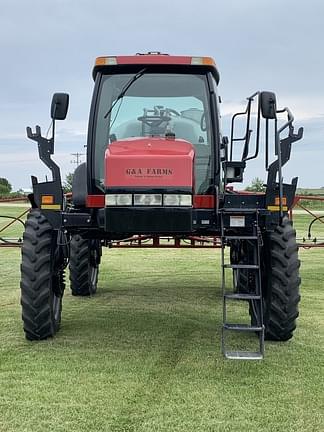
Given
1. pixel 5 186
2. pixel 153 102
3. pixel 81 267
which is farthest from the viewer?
pixel 5 186

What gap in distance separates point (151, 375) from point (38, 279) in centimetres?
167

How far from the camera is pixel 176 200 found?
19.4 feet

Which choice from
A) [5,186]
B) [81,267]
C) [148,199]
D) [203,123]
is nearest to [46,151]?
[148,199]

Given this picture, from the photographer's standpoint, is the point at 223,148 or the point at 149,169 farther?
the point at 223,148

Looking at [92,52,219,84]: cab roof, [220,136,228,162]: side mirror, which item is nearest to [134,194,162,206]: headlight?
[220,136,228,162]: side mirror

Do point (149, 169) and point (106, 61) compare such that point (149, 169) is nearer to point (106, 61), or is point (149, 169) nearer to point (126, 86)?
point (126, 86)

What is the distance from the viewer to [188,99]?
6.79m

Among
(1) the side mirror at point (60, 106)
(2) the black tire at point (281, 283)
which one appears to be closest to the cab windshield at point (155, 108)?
(1) the side mirror at point (60, 106)

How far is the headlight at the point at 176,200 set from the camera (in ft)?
19.4

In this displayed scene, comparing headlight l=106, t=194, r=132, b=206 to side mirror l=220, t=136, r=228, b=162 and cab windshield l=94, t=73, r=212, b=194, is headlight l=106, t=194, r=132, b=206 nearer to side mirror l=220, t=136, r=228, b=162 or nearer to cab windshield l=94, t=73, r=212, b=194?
cab windshield l=94, t=73, r=212, b=194

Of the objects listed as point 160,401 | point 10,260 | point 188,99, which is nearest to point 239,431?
point 160,401

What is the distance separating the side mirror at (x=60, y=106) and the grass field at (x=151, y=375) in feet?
7.52

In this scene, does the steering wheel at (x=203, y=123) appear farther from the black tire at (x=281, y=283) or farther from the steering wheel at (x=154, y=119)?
the black tire at (x=281, y=283)

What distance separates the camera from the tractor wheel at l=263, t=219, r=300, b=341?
627 cm
